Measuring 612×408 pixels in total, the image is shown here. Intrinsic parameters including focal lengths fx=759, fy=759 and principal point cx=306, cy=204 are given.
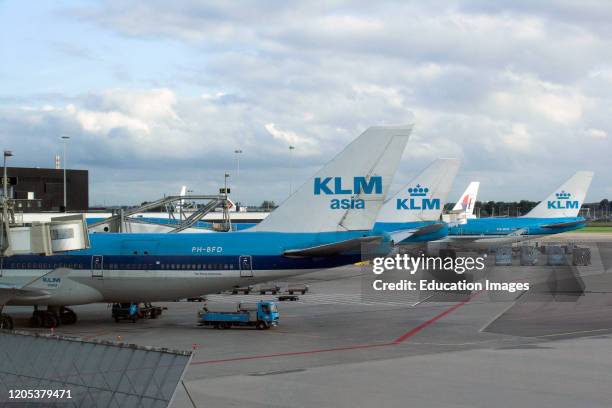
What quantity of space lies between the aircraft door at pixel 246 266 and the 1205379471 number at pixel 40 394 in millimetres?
18732

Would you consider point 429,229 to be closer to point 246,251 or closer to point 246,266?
point 246,251

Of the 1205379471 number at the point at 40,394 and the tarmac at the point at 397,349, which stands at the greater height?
the 1205379471 number at the point at 40,394

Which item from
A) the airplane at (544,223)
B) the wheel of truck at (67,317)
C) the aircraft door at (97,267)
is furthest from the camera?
the airplane at (544,223)

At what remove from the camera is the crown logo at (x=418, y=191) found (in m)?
59.6

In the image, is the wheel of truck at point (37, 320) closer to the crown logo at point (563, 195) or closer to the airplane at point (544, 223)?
the airplane at point (544, 223)

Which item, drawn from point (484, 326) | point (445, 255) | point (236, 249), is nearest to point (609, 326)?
point (484, 326)

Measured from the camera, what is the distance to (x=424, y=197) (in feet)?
195

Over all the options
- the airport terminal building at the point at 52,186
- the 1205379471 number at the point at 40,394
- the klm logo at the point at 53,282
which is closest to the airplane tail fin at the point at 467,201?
the airport terminal building at the point at 52,186

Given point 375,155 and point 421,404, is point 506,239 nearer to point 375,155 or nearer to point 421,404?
point 375,155

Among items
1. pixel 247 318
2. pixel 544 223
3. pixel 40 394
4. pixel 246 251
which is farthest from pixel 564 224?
pixel 40 394

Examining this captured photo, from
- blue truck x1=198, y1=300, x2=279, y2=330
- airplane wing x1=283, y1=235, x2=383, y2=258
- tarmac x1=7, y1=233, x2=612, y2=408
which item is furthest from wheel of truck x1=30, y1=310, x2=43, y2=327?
airplane wing x1=283, y1=235, x2=383, y2=258

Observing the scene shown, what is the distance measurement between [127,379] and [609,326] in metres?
28.5

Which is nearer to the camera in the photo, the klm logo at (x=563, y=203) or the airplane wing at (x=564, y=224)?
the airplane wing at (x=564, y=224)

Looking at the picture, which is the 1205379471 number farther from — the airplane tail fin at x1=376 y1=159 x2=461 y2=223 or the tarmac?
the airplane tail fin at x1=376 y1=159 x2=461 y2=223
